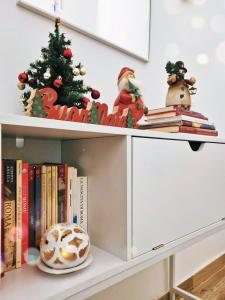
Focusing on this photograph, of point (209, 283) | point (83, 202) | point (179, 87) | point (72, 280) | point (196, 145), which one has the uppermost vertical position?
point (179, 87)

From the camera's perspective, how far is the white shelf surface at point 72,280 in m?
0.48

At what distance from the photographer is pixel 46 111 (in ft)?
1.86

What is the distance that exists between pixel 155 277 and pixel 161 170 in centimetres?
86

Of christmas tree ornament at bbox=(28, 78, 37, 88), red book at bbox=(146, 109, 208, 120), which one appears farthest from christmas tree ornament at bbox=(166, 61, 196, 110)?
christmas tree ornament at bbox=(28, 78, 37, 88)

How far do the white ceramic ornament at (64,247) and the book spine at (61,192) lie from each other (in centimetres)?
8

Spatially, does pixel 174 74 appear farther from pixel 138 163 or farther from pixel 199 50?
pixel 199 50

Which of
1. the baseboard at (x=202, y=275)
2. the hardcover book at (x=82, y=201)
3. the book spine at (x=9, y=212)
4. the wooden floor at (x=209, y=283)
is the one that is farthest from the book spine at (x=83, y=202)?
the wooden floor at (x=209, y=283)

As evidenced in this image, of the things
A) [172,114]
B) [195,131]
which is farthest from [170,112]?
[195,131]

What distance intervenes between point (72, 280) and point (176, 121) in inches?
Answer: 24.4

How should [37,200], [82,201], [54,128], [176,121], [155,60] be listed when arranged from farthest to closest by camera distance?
[155,60]
[176,121]
[82,201]
[37,200]
[54,128]

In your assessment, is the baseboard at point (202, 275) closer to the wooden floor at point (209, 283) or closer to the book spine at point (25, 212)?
the wooden floor at point (209, 283)

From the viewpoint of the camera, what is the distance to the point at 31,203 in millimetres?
615

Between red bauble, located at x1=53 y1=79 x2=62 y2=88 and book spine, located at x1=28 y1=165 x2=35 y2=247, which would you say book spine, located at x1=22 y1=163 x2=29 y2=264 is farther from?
red bauble, located at x1=53 y1=79 x2=62 y2=88

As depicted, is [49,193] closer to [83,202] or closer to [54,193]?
[54,193]
